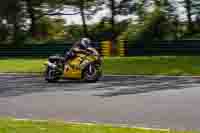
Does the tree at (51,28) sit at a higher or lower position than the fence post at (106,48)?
lower

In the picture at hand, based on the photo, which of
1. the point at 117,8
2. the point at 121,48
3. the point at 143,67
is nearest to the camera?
the point at 143,67

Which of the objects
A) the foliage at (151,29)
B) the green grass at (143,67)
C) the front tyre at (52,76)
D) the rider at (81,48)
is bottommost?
the foliage at (151,29)

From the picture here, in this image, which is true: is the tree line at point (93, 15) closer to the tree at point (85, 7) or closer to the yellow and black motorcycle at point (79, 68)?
the tree at point (85, 7)

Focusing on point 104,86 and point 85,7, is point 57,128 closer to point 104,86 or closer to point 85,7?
point 104,86

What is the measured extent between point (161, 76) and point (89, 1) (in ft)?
79.7

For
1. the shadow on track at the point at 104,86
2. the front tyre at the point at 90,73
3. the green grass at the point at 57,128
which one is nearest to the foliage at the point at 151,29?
the shadow on track at the point at 104,86

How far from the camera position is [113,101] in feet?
42.9

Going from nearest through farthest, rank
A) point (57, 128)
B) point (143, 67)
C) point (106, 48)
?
point (57, 128)
point (143, 67)
point (106, 48)

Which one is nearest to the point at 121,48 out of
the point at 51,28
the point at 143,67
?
the point at 143,67

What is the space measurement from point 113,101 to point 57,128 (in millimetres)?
4245

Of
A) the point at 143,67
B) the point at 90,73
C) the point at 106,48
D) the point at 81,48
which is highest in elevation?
the point at 81,48

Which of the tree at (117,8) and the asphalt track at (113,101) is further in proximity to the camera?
the tree at (117,8)

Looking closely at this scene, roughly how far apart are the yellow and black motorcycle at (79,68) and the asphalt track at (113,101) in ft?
0.86

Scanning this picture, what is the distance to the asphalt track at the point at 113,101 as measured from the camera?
1054 cm
